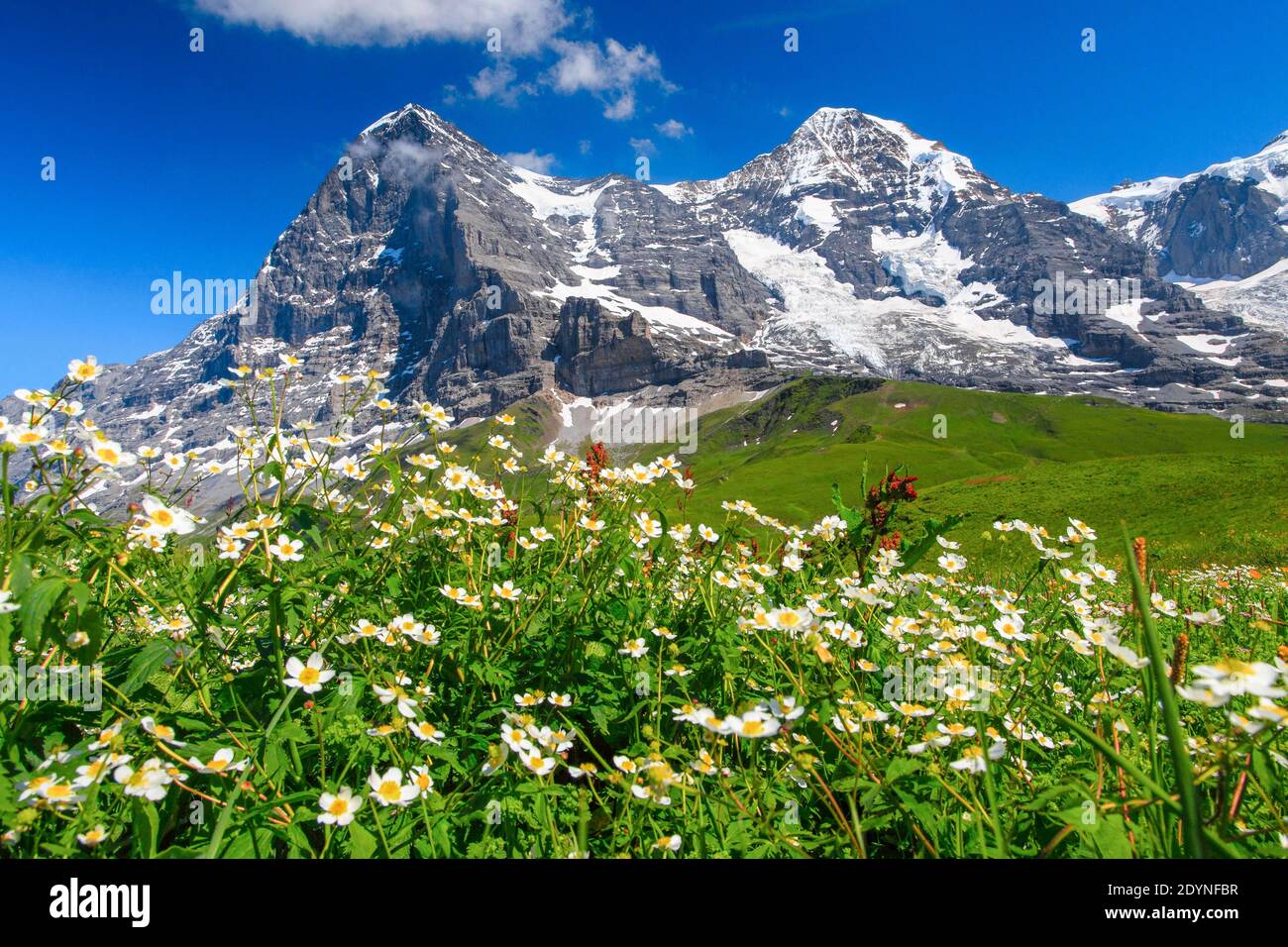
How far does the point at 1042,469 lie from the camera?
153 feet

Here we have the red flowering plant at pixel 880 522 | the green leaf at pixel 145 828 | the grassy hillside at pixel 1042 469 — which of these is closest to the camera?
the green leaf at pixel 145 828

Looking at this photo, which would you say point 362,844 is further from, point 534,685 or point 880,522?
point 880,522

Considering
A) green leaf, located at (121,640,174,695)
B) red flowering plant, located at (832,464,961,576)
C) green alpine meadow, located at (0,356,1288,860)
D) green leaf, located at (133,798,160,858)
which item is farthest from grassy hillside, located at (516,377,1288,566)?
green leaf, located at (133,798,160,858)

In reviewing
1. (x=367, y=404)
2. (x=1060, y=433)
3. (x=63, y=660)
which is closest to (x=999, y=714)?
(x=367, y=404)

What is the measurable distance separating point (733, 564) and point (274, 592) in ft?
11.0

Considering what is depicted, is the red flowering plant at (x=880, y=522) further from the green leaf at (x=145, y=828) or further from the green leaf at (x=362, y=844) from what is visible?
the green leaf at (x=145, y=828)

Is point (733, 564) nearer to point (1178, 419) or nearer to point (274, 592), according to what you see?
point (274, 592)

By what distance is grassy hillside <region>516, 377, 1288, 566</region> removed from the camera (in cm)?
2517

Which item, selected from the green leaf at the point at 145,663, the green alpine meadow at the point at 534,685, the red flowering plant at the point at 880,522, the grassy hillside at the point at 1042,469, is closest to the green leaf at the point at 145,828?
the green alpine meadow at the point at 534,685

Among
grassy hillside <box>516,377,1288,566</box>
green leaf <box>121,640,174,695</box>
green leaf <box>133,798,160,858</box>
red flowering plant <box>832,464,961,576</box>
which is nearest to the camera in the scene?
green leaf <box>133,798,160,858</box>

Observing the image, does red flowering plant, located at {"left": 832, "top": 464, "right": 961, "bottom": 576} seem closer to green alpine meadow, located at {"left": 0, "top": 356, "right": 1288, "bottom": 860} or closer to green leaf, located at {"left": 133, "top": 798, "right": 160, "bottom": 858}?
green alpine meadow, located at {"left": 0, "top": 356, "right": 1288, "bottom": 860}

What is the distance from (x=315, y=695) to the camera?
311cm

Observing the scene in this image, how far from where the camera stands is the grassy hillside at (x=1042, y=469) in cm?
2517

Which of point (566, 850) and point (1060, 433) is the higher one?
point (1060, 433)
